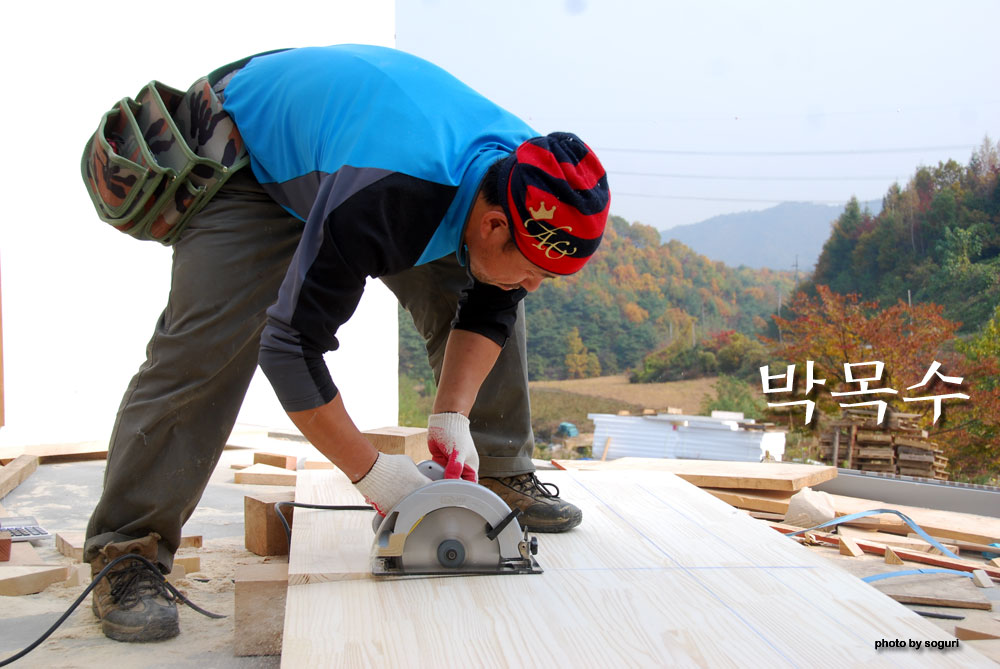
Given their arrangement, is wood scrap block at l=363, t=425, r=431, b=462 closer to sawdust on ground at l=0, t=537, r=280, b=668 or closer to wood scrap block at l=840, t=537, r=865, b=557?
sawdust on ground at l=0, t=537, r=280, b=668

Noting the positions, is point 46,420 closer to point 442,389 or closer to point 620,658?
point 442,389

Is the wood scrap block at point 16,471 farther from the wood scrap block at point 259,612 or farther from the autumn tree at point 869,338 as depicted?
→ the autumn tree at point 869,338

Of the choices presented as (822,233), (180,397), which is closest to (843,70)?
(822,233)

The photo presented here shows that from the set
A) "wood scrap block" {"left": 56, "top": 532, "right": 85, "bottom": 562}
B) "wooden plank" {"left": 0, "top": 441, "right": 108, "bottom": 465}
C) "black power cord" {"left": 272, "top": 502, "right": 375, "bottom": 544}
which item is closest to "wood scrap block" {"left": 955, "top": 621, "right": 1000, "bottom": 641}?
"black power cord" {"left": 272, "top": 502, "right": 375, "bottom": 544}

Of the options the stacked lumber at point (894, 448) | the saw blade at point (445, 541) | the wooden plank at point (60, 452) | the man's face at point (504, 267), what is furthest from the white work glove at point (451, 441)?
the stacked lumber at point (894, 448)

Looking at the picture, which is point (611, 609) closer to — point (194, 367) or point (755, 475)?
point (194, 367)

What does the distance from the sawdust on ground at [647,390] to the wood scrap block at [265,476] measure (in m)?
7.54

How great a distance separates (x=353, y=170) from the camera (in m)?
1.40

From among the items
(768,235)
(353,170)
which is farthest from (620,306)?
(353,170)

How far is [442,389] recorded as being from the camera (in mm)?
1984

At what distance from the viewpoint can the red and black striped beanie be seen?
4.72ft

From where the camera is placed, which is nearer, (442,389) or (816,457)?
(442,389)

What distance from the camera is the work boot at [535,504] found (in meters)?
2.06

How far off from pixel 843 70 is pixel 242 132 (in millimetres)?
9316
